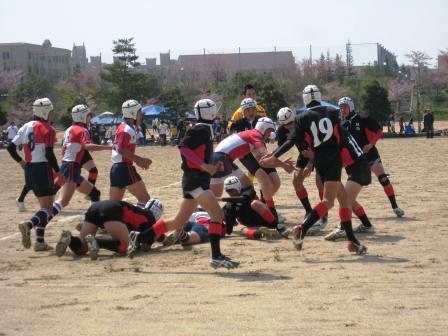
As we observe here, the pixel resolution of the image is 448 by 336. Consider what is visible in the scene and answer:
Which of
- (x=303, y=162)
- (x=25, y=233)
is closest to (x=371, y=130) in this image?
(x=303, y=162)

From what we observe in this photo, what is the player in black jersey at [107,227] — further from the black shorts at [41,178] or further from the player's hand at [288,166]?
the player's hand at [288,166]

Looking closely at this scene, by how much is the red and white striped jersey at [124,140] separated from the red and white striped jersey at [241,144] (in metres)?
1.22

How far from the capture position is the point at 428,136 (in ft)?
142

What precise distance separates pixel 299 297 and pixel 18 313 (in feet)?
8.02

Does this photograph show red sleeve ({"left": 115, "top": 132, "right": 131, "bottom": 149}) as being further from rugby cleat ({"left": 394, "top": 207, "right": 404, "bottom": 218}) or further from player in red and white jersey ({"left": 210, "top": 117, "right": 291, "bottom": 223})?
rugby cleat ({"left": 394, "top": 207, "right": 404, "bottom": 218})

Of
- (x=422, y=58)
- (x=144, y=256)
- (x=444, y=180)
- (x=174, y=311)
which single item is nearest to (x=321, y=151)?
(x=144, y=256)

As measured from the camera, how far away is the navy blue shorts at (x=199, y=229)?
10281 millimetres

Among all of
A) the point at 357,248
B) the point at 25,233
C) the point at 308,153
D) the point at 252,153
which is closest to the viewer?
the point at 357,248

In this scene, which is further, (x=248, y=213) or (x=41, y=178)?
(x=248, y=213)

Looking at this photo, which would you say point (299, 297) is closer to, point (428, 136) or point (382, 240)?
point (382, 240)

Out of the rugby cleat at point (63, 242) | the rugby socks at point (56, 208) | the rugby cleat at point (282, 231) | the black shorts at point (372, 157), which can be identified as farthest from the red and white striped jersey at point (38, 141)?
the black shorts at point (372, 157)

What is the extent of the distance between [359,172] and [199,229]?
2.25 metres

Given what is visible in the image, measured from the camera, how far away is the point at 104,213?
30.6 feet

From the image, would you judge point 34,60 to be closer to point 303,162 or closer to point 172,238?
point 303,162
